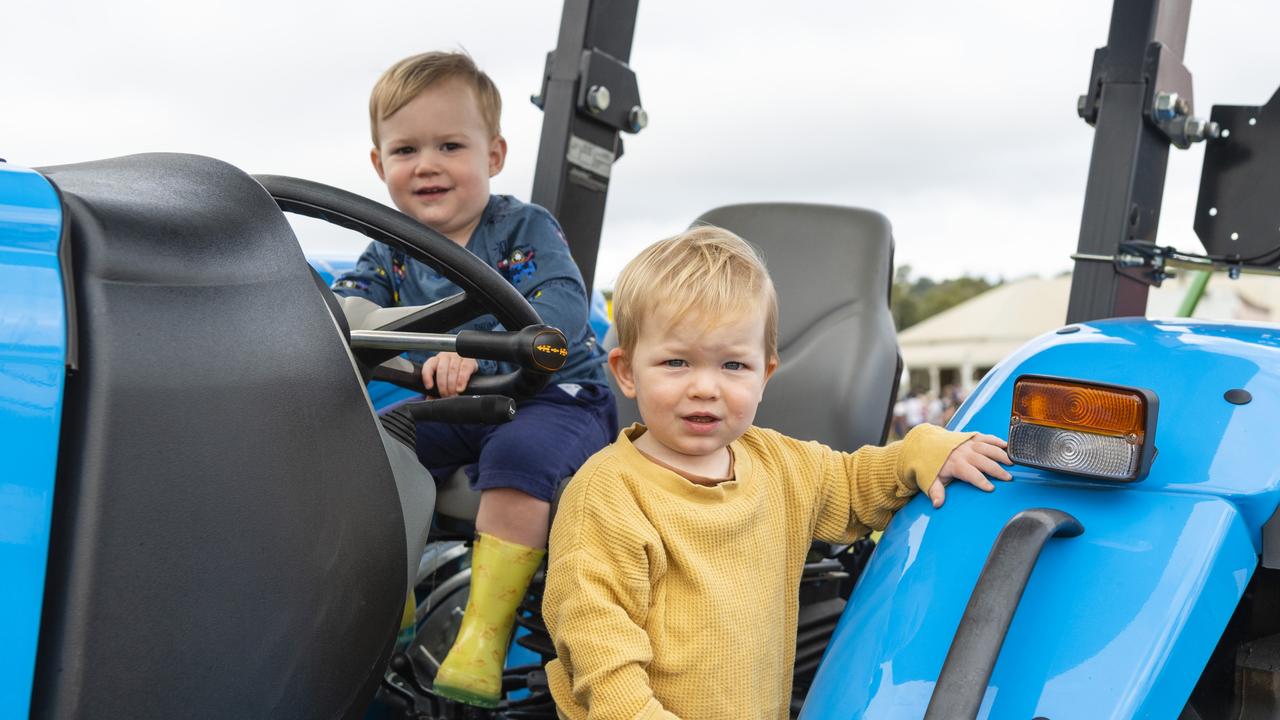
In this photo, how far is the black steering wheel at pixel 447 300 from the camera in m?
1.17

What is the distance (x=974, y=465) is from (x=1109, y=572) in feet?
0.66

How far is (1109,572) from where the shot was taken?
1066 millimetres

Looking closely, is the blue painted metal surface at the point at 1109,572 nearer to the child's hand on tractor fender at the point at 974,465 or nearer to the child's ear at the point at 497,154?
the child's hand on tractor fender at the point at 974,465

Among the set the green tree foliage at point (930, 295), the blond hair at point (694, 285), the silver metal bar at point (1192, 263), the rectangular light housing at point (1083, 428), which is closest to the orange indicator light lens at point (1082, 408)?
the rectangular light housing at point (1083, 428)

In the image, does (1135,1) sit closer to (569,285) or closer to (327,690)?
(569,285)

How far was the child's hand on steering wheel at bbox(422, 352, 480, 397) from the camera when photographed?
1.44m

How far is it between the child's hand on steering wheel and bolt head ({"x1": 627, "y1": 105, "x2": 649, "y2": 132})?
89cm

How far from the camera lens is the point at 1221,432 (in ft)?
3.74

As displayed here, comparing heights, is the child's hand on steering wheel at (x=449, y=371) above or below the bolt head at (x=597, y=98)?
below

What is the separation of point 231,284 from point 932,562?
2.28 feet

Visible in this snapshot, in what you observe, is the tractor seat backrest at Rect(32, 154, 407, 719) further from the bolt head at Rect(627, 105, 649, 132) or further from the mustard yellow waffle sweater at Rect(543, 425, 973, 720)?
the bolt head at Rect(627, 105, 649, 132)

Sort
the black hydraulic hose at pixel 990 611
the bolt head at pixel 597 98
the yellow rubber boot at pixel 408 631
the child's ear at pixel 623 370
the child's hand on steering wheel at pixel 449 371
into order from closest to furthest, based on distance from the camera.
A: the black hydraulic hose at pixel 990 611 → the child's ear at pixel 623 370 → the child's hand on steering wheel at pixel 449 371 → the yellow rubber boot at pixel 408 631 → the bolt head at pixel 597 98

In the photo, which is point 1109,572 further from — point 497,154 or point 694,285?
point 497,154

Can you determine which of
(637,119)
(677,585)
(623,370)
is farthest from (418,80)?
(677,585)
